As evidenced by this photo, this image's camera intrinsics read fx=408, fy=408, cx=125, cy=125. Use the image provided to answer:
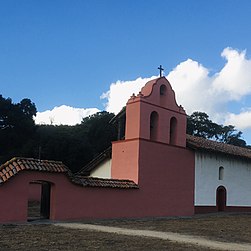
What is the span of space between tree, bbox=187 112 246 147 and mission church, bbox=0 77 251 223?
30.1 meters

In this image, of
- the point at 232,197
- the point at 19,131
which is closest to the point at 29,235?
the point at 232,197

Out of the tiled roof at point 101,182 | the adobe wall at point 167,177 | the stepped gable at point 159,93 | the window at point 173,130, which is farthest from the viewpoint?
the window at point 173,130

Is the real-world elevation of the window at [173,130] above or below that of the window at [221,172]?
above

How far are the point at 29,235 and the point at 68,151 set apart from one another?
31525 millimetres

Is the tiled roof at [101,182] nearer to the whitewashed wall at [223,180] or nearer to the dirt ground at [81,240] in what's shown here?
the dirt ground at [81,240]

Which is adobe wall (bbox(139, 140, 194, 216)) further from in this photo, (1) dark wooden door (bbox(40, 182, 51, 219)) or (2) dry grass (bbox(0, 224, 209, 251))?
(2) dry grass (bbox(0, 224, 209, 251))

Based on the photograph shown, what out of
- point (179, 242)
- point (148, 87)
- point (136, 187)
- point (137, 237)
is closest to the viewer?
point (179, 242)

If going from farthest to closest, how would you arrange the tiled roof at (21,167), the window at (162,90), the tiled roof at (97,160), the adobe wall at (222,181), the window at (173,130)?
the tiled roof at (97,160) → the adobe wall at (222,181) → the window at (173,130) → the window at (162,90) → the tiled roof at (21,167)

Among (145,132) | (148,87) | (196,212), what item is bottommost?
(196,212)

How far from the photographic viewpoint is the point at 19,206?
15.6 metres

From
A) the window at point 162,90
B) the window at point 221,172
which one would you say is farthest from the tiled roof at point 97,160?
the window at point 221,172

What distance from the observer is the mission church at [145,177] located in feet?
53.4

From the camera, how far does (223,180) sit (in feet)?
84.9

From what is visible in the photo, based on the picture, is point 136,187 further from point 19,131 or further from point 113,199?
point 19,131
